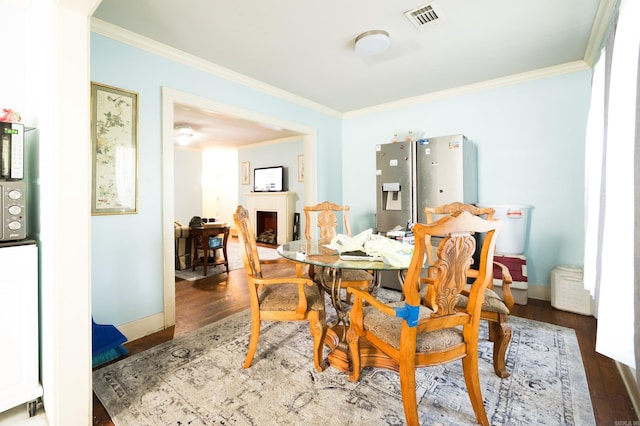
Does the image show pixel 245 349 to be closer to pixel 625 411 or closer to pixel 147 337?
pixel 147 337

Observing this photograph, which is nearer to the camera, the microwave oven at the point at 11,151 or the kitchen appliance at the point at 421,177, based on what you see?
the microwave oven at the point at 11,151

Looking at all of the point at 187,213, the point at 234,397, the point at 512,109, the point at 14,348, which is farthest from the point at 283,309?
the point at 187,213

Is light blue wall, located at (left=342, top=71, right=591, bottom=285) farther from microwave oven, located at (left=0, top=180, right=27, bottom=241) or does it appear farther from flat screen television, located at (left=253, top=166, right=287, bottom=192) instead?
microwave oven, located at (left=0, top=180, right=27, bottom=241)

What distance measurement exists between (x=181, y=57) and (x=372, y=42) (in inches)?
70.2

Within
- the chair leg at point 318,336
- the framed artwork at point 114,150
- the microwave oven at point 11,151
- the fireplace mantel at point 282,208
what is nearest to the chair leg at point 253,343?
Result: the chair leg at point 318,336

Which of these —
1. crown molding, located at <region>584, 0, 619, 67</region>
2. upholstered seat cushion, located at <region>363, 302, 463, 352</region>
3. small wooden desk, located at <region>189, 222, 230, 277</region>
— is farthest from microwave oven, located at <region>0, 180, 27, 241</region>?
crown molding, located at <region>584, 0, 619, 67</region>

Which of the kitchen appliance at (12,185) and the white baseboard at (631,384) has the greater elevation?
the kitchen appliance at (12,185)

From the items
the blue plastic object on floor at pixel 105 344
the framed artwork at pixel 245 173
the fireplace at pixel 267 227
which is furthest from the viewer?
the framed artwork at pixel 245 173

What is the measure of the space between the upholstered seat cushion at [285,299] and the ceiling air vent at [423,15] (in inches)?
86.6

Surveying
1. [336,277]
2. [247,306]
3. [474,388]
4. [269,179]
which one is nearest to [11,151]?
[336,277]

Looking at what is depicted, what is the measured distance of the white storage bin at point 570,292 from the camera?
2.86 meters

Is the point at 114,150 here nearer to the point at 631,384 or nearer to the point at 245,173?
the point at 631,384

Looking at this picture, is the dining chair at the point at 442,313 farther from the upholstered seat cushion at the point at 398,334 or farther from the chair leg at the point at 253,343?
the chair leg at the point at 253,343

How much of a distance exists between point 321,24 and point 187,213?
7043 millimetres
